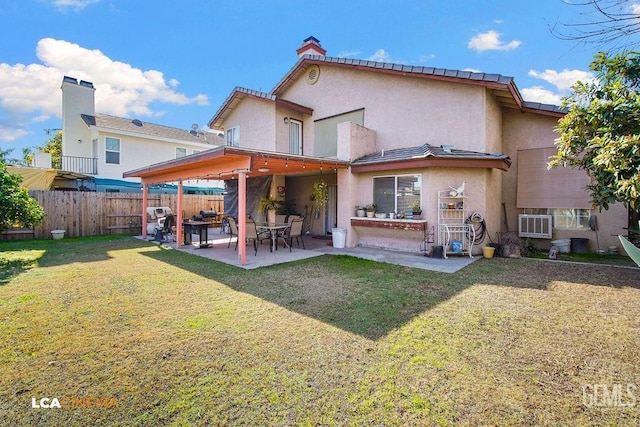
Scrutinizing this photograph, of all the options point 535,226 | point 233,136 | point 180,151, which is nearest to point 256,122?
point 233,136

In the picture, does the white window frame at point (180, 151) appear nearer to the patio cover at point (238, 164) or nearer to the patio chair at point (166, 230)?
the patio cover at point (238, 164)

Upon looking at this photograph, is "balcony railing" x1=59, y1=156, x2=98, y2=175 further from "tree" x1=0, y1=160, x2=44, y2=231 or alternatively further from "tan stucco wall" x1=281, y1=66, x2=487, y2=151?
"tan stucco wall" x1=281, y1=66, x2=487, y2=151

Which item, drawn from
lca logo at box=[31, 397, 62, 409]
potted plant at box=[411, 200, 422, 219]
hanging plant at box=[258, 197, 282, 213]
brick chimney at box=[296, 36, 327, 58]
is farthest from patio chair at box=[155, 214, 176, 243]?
lca logo at box=[31, 397, 62, 409]

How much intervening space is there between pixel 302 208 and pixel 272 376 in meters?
11.5

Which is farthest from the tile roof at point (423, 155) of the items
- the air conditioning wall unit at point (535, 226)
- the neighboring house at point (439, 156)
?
the air conditioning wall unit at point (535, 226)

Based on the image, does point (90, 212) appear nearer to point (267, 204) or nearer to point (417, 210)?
point (267, 204)

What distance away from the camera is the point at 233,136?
15.3 meters

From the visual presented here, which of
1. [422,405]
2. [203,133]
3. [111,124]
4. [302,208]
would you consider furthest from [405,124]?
[203,133]

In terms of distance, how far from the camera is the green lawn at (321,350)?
242 cm

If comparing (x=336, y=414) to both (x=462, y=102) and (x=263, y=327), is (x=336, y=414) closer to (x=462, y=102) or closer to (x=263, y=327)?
(x=263, y=327)

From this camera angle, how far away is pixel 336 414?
236cm

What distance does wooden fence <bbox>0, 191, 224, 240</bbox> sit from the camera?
12.5 m

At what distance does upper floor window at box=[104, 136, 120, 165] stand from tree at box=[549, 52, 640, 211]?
20.7 m

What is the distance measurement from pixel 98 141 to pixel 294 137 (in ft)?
40.1
